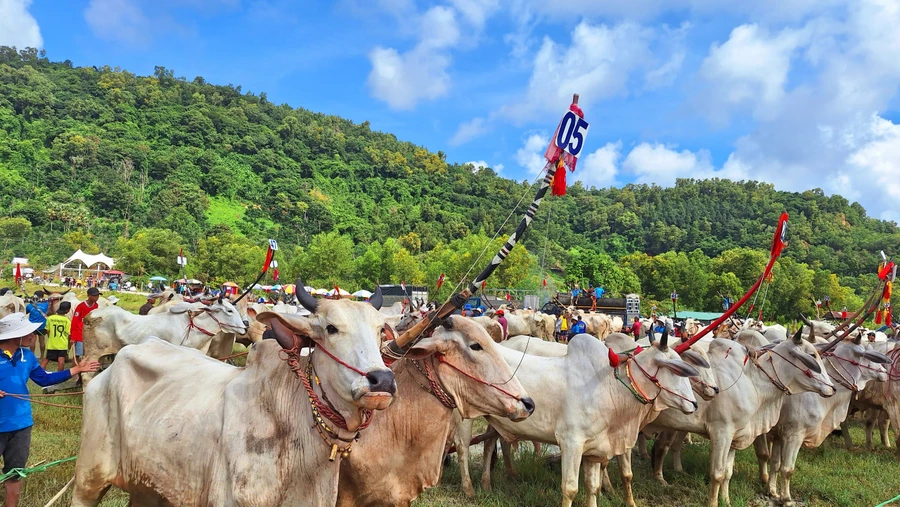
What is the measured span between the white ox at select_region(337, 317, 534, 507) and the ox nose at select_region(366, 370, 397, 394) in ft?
3.44

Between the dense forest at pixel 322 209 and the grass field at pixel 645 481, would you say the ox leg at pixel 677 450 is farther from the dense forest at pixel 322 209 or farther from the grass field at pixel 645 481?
the dense forest at pixel 322 209

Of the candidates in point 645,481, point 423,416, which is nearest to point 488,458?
point 645,481

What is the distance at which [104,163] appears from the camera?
118875 millimetres

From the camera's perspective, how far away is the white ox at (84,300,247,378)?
11.7 meters

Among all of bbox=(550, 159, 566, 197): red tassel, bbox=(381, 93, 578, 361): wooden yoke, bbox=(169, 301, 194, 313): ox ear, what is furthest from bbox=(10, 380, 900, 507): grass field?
bbox=(550, 159, 566, 197): red tassel

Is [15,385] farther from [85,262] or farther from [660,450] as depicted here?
[85,262]

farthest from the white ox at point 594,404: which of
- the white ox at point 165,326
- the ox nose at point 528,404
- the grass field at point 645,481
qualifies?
the white ox at point 165,326

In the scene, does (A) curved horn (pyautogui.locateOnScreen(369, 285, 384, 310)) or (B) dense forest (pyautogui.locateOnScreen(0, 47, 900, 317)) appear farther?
(B) dense forest (pyautogui.locateOnScreen(0, 47, 900, 317))

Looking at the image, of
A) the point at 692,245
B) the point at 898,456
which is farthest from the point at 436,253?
the point at 692,245

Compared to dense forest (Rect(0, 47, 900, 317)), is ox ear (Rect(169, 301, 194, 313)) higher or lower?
lower

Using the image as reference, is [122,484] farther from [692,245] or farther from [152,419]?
[692,245]

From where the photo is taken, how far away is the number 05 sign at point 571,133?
13.8 ft

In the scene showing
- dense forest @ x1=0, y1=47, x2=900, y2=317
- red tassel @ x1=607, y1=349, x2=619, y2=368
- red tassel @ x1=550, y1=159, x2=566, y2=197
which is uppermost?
dense forest @ x1=0, y1=47, x2=900, y2=317

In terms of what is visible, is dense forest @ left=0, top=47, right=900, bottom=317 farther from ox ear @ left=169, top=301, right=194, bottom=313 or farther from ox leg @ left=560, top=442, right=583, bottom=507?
ox leg @ left=560, top=442, right=583, bottom=507
